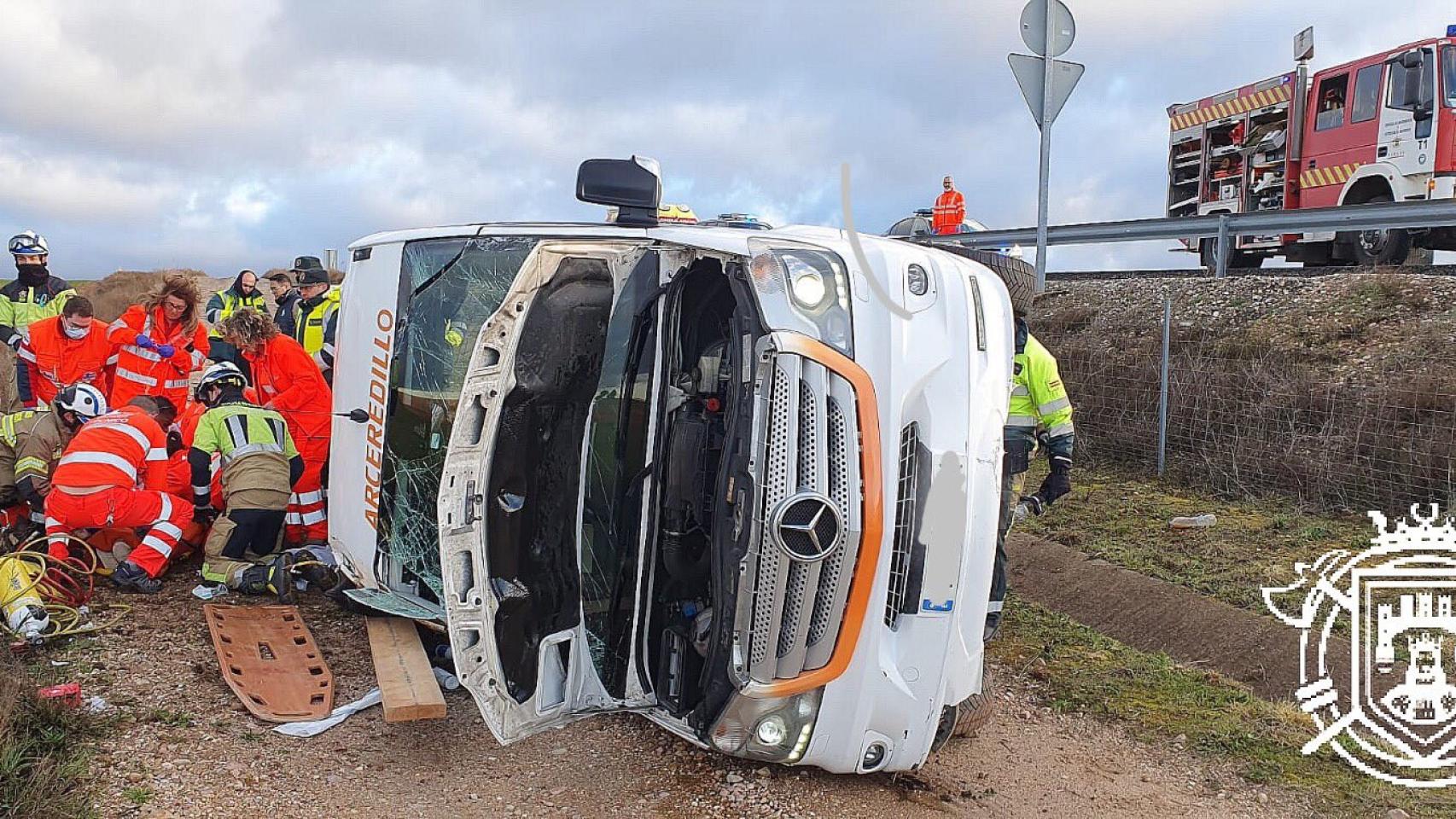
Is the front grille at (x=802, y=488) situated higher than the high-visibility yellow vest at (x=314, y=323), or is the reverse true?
the high-visibility yellow vest at (x=314, y=323)

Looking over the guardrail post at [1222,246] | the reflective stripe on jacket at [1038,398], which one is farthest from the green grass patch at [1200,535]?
the guardrail post at [1222,246]

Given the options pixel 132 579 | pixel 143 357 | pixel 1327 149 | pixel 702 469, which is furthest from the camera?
pixel 1327 149

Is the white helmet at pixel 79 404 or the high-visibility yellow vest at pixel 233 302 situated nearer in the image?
the white helmet at pixel 79 404

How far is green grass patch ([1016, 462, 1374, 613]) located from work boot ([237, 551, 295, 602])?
4650 mm

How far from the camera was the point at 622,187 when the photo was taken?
374 centimetres

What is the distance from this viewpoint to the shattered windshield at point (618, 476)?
3.79 metres

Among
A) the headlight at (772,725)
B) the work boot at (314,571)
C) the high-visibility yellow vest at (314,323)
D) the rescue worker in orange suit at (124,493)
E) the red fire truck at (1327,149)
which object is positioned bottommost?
the work boot at (314,571)

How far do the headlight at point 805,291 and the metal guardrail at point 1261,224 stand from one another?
183 inches

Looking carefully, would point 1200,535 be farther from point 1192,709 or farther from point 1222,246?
point 1222,246

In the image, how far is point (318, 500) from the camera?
5.92 meters

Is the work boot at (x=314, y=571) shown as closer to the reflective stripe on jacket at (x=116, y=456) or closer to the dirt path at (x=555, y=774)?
the reflective stripe on jacket at (x=116, y=456)

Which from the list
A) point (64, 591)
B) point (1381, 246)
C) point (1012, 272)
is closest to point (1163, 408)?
point (1012, 272)

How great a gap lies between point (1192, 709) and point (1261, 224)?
716 centimetres

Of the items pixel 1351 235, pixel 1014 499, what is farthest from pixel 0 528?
pixel 1351 235
